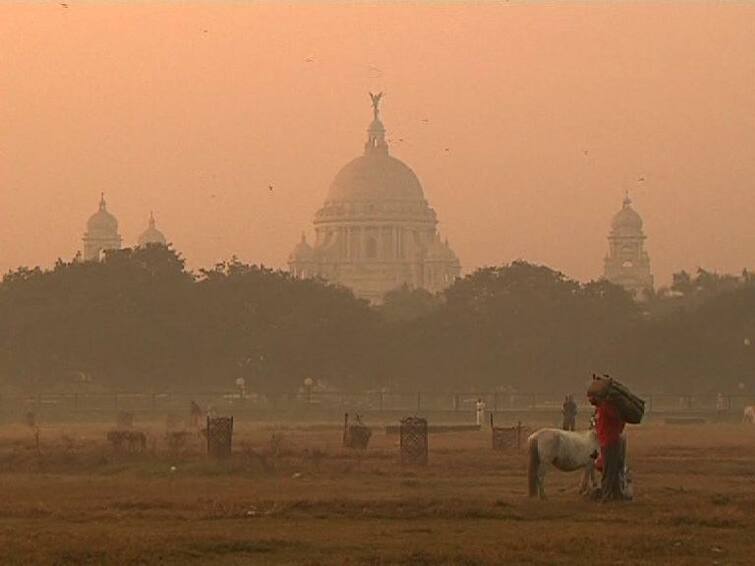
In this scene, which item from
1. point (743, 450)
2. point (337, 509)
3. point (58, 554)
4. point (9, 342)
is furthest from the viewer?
point (9, 342)

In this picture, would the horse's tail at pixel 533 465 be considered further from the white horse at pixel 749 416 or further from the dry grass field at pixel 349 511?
the white horse at pixel 749 416

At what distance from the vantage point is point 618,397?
101 feet

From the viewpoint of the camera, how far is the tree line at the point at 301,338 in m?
102

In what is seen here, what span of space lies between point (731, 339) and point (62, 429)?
53.2m

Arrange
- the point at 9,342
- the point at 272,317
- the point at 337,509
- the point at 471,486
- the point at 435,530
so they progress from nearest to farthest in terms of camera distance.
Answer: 1. the point at 435,530
2. the point at 337,509
3. the point at 471,486
4. the point at 9,342
5. the point at 272,317

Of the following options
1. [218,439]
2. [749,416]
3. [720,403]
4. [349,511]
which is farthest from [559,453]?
[720,403]

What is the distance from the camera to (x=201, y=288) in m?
113

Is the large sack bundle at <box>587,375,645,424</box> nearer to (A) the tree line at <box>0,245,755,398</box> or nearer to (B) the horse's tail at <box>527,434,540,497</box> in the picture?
(B) the horse's tail at <box>527,434,540,497</box>

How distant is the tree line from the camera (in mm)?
102500

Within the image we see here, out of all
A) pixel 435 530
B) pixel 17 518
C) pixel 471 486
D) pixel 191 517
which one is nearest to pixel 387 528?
pixel 435 530

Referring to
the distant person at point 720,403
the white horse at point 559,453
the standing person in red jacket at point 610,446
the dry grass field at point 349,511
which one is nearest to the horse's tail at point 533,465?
the white horse at point 559,453

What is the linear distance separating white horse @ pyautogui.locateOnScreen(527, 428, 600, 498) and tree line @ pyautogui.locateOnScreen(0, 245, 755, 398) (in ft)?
234

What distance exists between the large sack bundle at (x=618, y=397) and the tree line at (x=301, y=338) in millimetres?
71822

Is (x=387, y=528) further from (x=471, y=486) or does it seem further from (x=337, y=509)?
(x=471, y=486)
